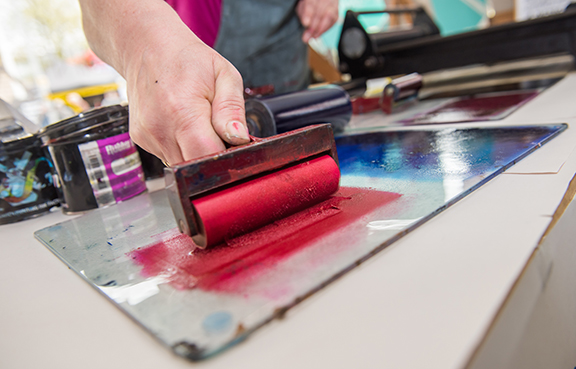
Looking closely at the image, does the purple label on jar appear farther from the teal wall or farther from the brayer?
the teal wall

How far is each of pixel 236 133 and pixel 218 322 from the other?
0.35 meters

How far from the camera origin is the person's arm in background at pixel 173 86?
A: 0.68 meters

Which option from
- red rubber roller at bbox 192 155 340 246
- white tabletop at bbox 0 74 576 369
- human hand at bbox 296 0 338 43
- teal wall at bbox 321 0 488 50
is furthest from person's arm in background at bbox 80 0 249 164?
teal wall at bbox 321 0 488 50

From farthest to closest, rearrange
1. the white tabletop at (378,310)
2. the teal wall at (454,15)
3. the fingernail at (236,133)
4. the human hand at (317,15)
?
the teal wall at (454,15) → the human hand at (317,15) → the fingernail at (236,133) → the white tabletop at (378,310)

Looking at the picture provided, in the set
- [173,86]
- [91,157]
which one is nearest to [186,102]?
[173,86]

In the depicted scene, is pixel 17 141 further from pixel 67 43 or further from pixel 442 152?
pixel 67 43

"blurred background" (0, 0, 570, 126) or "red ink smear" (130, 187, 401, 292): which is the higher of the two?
"blurred background" (0, 0, 570, 126)

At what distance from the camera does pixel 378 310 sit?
38cm

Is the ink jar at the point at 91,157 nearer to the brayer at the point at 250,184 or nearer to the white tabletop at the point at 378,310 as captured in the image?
the white tabletop at the point at 378,310

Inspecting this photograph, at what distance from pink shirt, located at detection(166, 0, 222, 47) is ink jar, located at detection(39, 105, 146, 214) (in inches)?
31.8

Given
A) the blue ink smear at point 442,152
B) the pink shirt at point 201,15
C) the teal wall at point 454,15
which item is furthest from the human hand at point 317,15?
the teal wall at point 454,15

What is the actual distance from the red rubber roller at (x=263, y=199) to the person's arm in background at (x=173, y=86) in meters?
0.11

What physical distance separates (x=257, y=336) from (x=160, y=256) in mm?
270

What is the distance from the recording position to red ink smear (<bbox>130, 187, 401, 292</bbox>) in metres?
0.48
